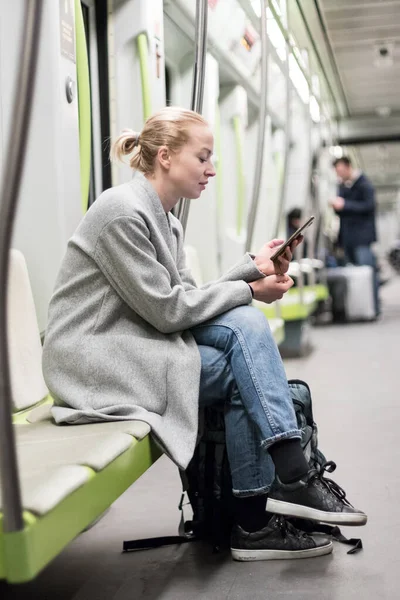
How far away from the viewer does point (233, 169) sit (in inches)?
265

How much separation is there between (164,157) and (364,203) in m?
7.70

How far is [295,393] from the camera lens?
9.34 ft

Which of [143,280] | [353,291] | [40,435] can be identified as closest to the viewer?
[40,435]

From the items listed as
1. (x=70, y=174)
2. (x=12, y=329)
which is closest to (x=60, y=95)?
(x=70, y=174)

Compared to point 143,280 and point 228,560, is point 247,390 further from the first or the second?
point 228,560

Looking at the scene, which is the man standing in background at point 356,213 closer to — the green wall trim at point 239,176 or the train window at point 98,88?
the green wall trim at point 239,176

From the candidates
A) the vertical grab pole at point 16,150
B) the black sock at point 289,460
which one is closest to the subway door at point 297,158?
the black sock at point 289,460

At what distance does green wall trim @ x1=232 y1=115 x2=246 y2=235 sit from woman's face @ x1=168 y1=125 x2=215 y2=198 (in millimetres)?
3641

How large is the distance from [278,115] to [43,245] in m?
5.72

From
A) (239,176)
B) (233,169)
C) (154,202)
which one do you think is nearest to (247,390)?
(154,202)

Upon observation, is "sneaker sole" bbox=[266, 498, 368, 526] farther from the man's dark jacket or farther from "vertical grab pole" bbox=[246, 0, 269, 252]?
the man's dark jacket

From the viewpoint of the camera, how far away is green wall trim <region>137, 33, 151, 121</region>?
3.77 m

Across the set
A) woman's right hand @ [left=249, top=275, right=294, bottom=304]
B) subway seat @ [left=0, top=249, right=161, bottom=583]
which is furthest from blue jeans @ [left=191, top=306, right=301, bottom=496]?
subway seat @ [left=0, top=249, right=161, bottom=583]

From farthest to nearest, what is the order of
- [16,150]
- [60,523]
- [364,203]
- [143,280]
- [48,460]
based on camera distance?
[364,203]
[143,280]
[48,460]
[60,523]
[16,150]
